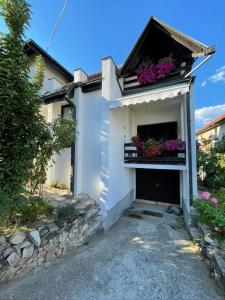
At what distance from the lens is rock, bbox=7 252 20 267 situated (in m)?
4.90

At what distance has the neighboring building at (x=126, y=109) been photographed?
29.7ft

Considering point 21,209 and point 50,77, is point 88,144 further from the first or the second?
point 50,77

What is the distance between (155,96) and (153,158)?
Answer: 3850 mm

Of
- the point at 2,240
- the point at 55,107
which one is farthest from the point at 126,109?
the point at 2,240

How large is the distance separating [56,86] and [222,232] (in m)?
15.0

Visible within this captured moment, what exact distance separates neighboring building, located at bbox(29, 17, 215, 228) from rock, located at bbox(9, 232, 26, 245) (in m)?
4.51

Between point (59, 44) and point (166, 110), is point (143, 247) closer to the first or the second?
point (166, 110)

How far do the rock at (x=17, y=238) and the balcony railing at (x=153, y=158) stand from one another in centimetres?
744

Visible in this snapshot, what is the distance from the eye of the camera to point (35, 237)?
562cm

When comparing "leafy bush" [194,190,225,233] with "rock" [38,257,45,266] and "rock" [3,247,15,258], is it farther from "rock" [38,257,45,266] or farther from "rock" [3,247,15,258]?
"rock" [3,247,15,258]

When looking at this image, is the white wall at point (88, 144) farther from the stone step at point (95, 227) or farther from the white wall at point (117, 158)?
the stone step at point (95, 227)

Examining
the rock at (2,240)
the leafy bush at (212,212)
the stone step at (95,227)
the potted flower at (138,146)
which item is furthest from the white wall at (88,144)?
the leafy bush at (212,212)

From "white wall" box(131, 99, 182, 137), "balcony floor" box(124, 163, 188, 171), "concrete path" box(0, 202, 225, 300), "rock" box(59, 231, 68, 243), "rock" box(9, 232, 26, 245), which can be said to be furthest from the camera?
"white wall" box(131, 99, 182, 137)

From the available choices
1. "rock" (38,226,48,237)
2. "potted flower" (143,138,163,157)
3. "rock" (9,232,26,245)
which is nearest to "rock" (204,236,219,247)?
"potted flower" (143,138,163,157)
